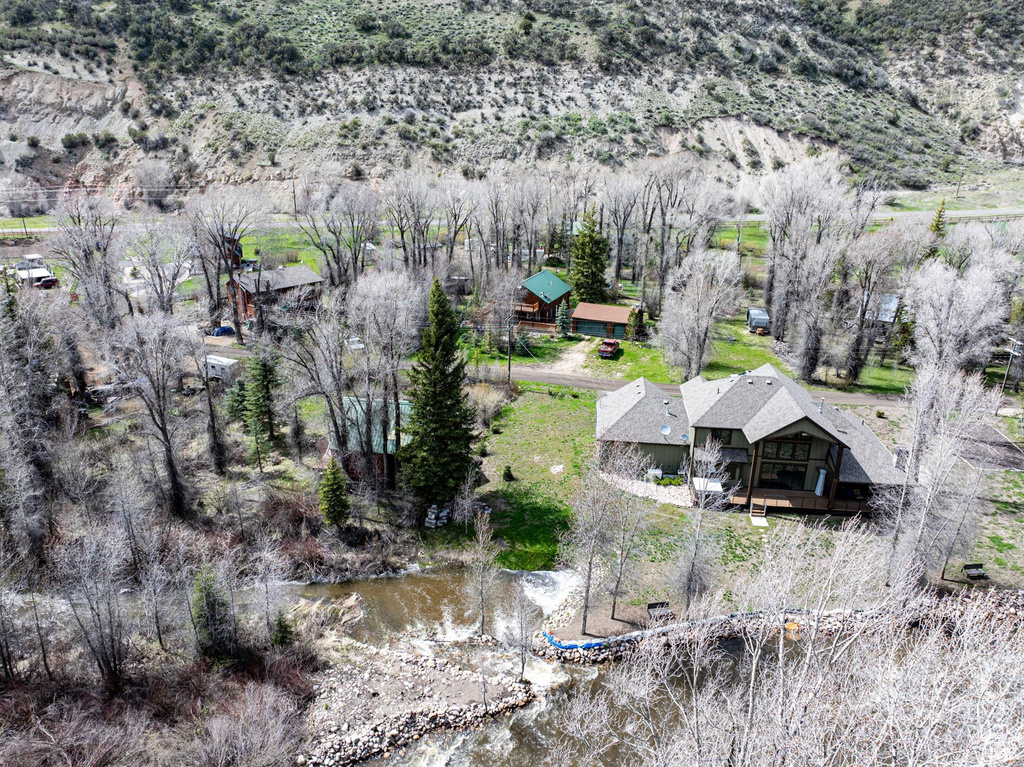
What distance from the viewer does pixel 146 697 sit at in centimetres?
2055

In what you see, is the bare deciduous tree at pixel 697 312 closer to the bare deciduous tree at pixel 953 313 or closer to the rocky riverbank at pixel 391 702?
the bare deciduous tree at pixel 953 313

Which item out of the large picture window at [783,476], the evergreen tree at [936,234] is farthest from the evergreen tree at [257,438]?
the evergreen tree at [936,234]


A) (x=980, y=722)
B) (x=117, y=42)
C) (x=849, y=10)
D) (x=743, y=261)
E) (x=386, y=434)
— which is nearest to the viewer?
(x=980, y=722)

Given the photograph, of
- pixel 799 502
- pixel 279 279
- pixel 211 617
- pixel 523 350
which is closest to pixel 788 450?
pixel 799 502

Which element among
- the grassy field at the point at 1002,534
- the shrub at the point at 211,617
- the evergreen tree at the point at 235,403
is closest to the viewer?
the shrub at the point at 211,617

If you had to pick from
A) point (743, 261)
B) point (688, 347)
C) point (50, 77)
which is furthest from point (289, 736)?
point (50, 77)

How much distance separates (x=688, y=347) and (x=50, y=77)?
8993 cm

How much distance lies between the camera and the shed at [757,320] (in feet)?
180

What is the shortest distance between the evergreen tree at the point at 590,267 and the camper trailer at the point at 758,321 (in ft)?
42.6

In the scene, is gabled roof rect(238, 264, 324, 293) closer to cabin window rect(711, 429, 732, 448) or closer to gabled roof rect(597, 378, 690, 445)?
gabled roof rect(597, 378, 690, 445)

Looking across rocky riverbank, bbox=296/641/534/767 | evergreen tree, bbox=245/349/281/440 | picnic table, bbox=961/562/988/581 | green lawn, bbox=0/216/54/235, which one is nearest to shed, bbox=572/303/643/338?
evergreen tree, bbox=245/349/281/440

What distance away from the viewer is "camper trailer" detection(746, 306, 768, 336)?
54938 mm

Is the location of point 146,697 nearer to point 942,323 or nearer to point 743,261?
point 942,323

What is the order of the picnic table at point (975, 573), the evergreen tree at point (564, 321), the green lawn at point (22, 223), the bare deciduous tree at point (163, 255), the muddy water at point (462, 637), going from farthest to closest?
1. the green lawn at point (22, 223)
2. the evergreen tree at point (564, 321)
3. the bare deciduous tree at point (163, 255)
4. the picnic table at point (975, 573)
5. the muddy water at point (462, 637)
